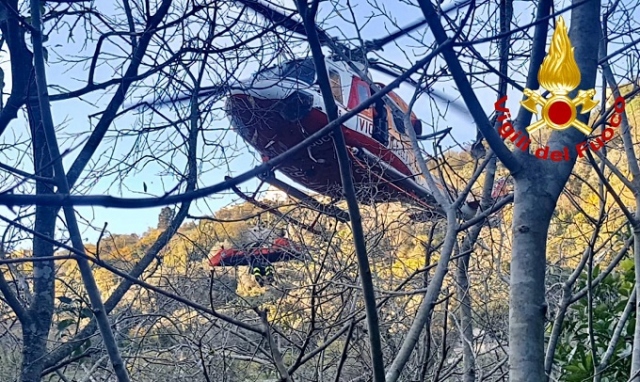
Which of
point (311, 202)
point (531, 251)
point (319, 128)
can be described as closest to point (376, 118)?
point (311, 202)

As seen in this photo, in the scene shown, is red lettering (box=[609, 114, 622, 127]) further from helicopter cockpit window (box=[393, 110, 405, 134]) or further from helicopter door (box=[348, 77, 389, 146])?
helicopter door (box=[348, 77, 389, 146])

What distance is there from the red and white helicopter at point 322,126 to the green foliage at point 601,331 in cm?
62

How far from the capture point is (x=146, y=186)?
6.93ft

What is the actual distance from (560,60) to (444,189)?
0.91 metres

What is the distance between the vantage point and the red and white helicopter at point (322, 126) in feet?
8.24

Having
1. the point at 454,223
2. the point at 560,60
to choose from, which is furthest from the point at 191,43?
the point at 560,60

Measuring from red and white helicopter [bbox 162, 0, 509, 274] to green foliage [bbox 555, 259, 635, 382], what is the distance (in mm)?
619

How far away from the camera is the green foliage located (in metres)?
2.32

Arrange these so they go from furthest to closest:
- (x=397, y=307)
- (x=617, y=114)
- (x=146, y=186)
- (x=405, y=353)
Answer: (x=397, y=307)
(x=146, y=186)
(x=617, y=114)
(x=405, y=353)

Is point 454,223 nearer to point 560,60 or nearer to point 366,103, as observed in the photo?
point 560,60

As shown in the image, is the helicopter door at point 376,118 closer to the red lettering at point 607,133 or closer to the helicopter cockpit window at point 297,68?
the helicopter cockpit window at point 297,68

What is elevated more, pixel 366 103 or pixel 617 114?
pixel 617 114

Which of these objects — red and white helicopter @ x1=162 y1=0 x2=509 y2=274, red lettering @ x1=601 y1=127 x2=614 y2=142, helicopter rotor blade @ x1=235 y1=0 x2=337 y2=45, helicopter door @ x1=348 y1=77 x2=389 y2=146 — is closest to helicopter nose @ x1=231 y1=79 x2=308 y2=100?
red and white helicopter @ x1=162 y1=0 x2=509 y2=274

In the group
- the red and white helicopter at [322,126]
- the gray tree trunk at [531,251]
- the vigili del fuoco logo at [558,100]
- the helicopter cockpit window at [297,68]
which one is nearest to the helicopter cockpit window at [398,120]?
the red and white helicopter at [322,126]
